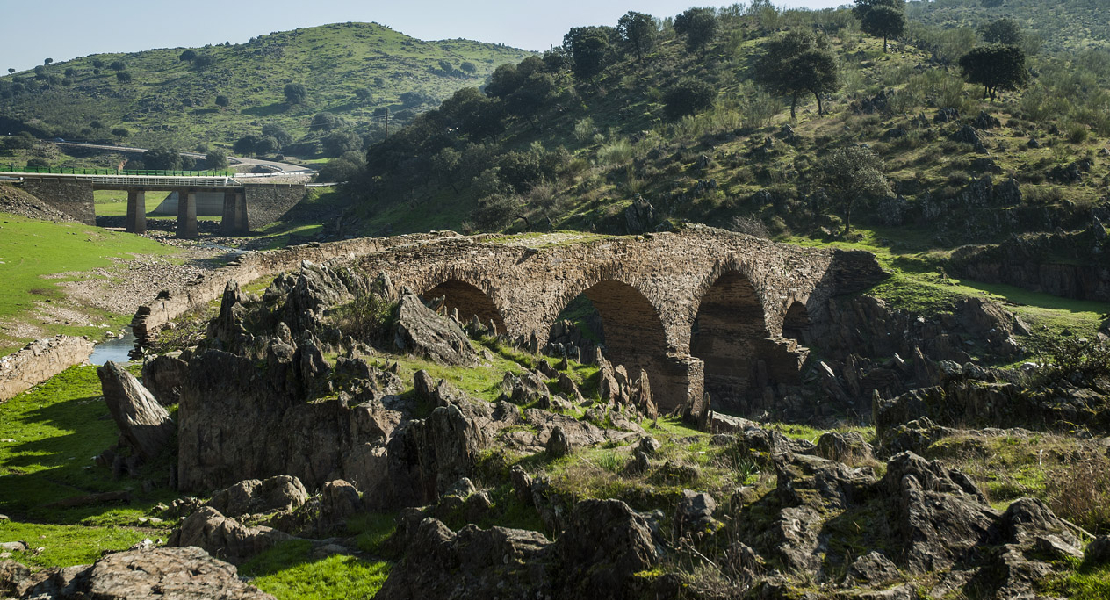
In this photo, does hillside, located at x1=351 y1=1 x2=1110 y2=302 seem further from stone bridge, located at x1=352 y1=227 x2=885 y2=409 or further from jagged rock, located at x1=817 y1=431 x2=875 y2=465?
jagged rock, located at x1=817 y1=431 x2=875 y2=465

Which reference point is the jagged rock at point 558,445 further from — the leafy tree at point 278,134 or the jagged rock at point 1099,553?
the leafy tree at point 278,134

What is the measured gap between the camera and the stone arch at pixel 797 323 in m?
35.7

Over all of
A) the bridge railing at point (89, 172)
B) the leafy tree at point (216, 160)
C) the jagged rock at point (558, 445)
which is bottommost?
the jagged rock at point (558, 445)

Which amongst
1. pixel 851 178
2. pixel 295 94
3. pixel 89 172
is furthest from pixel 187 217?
pixel 295 94

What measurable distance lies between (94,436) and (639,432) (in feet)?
44.3

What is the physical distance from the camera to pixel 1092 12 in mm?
122000

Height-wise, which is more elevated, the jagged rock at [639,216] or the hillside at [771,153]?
the hillside at [771,153]

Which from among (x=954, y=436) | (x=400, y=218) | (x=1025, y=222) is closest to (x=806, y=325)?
(x=1025, y=222)

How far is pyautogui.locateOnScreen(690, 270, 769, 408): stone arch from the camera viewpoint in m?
32.8

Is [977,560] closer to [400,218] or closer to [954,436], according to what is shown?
[954,436]

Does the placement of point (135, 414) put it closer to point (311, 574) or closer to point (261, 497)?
point (261, 497)

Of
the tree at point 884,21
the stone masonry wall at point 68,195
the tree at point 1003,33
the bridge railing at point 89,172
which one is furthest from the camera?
the tree at point 1003,33

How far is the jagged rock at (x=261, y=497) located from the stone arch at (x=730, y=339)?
869 inches

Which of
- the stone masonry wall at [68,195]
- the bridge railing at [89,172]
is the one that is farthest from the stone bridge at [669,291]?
the bridge railing at [89,172]
